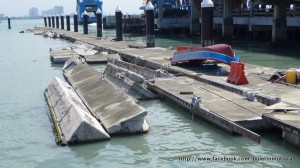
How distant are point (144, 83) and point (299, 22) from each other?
2614 cm

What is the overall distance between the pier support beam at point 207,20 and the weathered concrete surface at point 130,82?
6.77 meters

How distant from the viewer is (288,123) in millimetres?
11062

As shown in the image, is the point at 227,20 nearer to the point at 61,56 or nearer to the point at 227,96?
the point at 61,56

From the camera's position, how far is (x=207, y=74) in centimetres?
2041

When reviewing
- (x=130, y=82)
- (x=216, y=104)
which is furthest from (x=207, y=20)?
(x=216, y=104)

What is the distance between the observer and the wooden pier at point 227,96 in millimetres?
12227

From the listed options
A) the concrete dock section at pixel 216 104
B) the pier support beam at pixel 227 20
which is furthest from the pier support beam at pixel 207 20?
the pier support beam at pixel 227 20

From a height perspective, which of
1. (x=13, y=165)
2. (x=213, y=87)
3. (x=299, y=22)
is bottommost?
(x=13, y=165)

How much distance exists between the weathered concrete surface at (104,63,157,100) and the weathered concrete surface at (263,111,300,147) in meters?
7.45

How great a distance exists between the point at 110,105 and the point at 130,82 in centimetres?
416

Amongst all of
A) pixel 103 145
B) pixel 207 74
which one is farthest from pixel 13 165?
pixel 207 74

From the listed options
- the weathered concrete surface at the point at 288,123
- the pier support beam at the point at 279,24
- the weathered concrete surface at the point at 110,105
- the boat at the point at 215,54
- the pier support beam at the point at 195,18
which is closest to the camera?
the weathered concrete surface at the point at 288,123

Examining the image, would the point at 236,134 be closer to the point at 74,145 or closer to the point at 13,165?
the point at 74,145

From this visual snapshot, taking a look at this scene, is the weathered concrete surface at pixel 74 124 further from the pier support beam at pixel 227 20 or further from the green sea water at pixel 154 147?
the pier support beam at pixel 227 20
